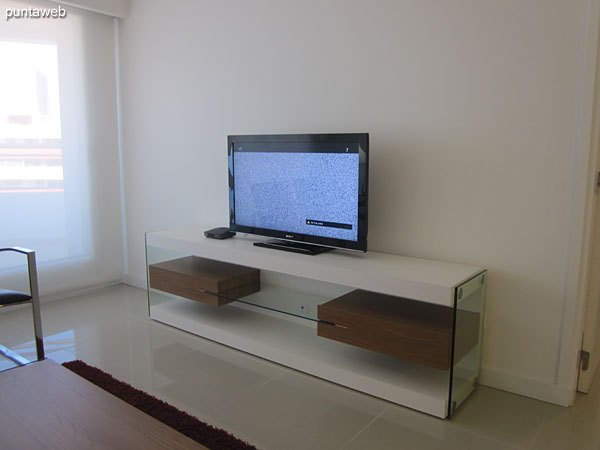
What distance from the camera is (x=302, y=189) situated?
9.38 feet

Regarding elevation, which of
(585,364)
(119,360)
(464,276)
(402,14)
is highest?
(402,14)

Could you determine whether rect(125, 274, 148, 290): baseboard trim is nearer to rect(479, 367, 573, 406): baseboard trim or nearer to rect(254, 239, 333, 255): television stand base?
rect(254, 239, 333, 255): television stand base

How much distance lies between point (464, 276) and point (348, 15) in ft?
5.39

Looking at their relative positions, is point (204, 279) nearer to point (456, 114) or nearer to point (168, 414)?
point (168, 414)

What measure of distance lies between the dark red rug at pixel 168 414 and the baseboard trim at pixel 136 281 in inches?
64.6

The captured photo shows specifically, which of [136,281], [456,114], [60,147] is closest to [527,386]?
[456,114]

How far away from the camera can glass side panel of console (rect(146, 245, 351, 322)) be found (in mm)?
2844

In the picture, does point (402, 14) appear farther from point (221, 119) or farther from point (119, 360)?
point (119, 360)

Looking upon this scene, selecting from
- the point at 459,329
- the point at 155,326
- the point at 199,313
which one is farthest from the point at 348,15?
the point at 155,326

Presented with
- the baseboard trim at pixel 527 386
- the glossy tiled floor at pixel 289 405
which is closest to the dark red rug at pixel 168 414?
the glossy tiled floor at pixel 289 405

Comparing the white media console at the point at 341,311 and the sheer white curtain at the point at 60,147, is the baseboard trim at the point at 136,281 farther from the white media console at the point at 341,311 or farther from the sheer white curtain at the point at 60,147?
the white media console at the point at 341,311

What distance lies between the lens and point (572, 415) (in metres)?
2.28

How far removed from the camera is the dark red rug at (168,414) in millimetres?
2031

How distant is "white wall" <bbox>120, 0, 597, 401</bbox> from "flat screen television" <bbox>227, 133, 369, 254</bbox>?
271 mm
